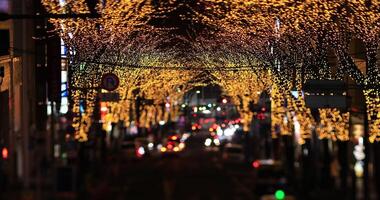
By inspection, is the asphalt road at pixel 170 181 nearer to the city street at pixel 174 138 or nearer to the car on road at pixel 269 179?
the city street at pixel 174 138

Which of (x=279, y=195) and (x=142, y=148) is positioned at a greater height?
(x=142, y=148)

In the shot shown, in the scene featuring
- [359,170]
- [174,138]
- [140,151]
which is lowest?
[359,170]

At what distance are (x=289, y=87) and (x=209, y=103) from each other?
8787 cm

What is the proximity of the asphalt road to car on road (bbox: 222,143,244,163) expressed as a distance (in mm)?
695

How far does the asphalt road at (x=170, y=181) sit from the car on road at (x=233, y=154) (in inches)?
27.4

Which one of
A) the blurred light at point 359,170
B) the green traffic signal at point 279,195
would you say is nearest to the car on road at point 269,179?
the green traffic signal at point 279,195

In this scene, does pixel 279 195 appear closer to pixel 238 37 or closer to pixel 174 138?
pixel 238 37

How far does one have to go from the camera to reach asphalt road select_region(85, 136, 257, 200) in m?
26.8

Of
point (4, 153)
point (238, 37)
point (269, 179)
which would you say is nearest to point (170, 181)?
point (269, 179)

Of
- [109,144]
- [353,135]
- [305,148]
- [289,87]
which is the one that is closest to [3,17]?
[305,148]

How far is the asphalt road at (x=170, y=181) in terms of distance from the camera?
2675 centimetres

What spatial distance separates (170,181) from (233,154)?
408 inches

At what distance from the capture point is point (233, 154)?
4059cm

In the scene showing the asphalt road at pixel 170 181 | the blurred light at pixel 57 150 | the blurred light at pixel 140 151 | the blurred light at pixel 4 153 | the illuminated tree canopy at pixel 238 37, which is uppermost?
the illuminated tree canopy at pixel 238 37
